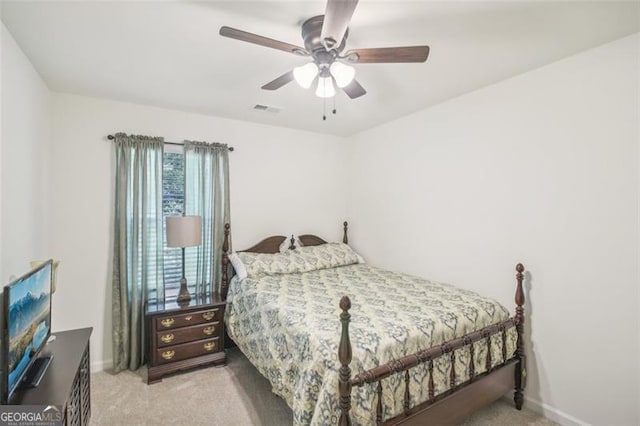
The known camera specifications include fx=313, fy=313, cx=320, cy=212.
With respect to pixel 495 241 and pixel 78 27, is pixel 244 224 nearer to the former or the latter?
pixel 78 27

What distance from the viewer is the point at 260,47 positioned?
1992 millimetres

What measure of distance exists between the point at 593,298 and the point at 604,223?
0.49m

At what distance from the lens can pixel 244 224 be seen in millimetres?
3598

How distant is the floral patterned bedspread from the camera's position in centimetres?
163

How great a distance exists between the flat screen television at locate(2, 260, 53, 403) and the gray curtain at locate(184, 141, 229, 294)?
1420 millimetres

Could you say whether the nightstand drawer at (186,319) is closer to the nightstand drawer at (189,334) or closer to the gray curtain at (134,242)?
the nightstand drawer at (189,334)

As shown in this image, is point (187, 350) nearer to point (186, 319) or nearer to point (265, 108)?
point (186, 319)

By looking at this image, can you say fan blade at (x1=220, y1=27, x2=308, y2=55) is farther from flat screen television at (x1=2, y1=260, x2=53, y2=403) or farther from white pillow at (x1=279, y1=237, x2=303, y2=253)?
white pillow at (x1=279, y1=237, x2=303, y2=253)

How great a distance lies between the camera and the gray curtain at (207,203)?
10.7 feet

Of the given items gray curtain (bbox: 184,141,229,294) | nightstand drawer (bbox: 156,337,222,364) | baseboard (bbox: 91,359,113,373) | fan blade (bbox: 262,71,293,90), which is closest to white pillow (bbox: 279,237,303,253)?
gray curtain (bbox: 184,141,229,294)

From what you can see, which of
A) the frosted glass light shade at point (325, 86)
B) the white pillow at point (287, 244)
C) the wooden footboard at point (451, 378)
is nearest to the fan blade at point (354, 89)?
the frosted glass light shade at point (325, 86)

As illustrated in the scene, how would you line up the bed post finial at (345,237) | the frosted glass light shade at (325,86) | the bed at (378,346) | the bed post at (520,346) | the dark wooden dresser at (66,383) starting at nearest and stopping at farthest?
the dark wooden dresser at (66,383) < the bed at (378,346) < the frosted glass light shade at (325,86) < the bed post at (520,346) < the bed post finial at (345,237)

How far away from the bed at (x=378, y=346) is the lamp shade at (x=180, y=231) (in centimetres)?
63

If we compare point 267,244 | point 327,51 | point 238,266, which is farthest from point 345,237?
point 327,51
